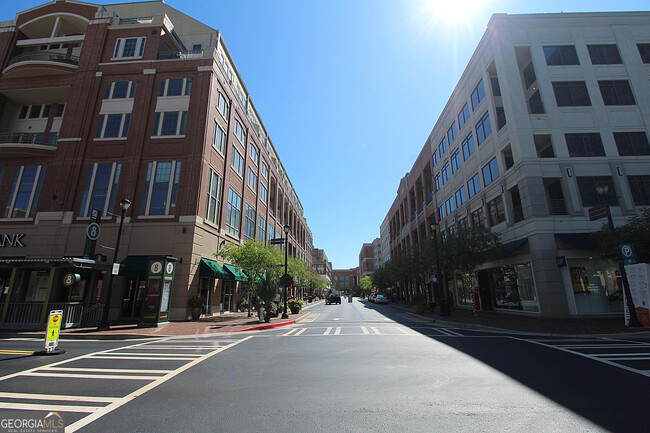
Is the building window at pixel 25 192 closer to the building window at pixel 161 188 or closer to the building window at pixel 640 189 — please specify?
the building window at pixel 161 188

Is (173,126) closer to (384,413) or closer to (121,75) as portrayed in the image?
(121,75)

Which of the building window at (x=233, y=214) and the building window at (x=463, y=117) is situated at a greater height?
the building window at (x=463, y=117)

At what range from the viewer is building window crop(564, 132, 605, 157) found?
19969 mm

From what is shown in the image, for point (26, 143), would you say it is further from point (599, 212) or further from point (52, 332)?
point (599, 212)

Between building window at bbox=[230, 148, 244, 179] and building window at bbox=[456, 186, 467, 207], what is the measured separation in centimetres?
2289

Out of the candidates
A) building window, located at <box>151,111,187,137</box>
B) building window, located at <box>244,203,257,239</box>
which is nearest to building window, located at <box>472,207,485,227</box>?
building window, located at <box>244,203,257,239</box>

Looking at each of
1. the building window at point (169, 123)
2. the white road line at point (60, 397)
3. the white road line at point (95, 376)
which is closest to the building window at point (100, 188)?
the building window at point (169, 123)

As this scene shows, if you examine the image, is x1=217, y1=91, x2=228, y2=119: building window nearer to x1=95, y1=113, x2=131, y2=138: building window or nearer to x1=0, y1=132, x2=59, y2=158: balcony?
x1=95, y1=113, x2=131, y2=138: building window

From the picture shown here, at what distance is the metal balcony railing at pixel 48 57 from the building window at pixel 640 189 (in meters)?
43.6

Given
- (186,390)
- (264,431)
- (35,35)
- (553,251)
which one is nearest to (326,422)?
(264,431)

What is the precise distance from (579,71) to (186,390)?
30304 mm

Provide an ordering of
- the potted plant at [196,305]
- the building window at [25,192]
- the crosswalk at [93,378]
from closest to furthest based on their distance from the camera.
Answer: the crosswalk at [93,378] < the potted plant at [196,305] < the building window at [25,192]

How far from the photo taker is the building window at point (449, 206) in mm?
32719

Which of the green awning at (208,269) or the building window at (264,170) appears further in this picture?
the building window at (264,170)
